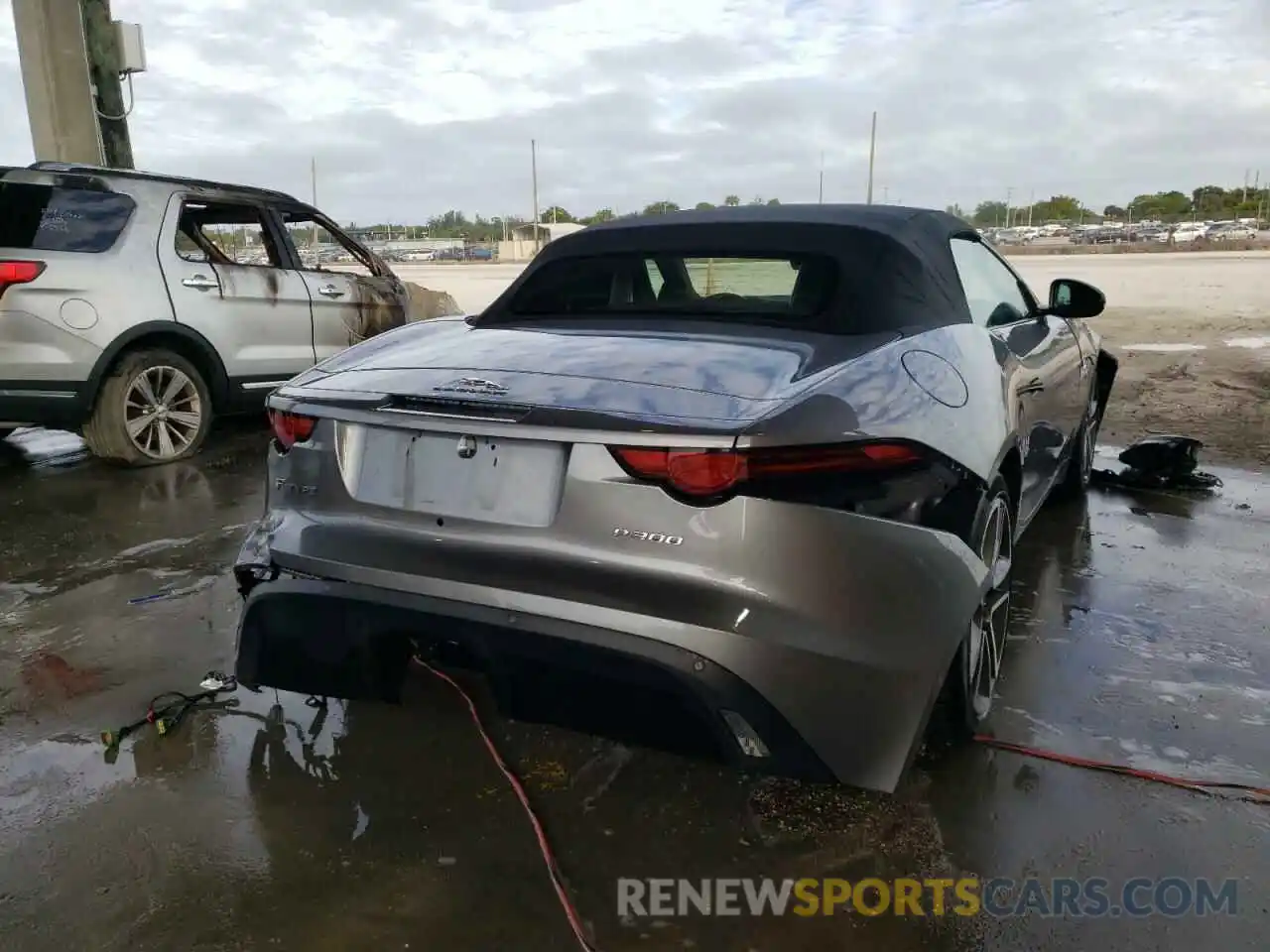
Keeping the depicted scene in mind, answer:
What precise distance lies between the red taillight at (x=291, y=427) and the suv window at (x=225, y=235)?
4526 mm

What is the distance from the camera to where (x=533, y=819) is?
248 cm

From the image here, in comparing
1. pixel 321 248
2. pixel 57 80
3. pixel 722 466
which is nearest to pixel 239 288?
pixel 321 248

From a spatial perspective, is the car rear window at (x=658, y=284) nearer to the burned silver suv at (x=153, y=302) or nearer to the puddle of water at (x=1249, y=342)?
the burned silver suv at (x=153, y=302)

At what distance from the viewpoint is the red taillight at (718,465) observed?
1997 mm

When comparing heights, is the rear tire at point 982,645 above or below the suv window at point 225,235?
below

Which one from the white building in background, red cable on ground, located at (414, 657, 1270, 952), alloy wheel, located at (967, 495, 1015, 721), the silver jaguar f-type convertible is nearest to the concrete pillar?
the silver jaguar f-type convertible

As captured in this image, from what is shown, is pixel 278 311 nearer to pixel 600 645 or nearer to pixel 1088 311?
pixel 1088 311

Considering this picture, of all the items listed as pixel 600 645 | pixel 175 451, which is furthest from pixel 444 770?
pixel 175 451

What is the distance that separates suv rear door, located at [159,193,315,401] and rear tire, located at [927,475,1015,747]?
5322 millimetres

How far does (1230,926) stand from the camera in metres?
2.12

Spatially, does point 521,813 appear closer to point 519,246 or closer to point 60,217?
point 60,217

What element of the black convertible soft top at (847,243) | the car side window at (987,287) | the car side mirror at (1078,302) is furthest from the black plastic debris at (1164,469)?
the black convertible soft top at (847,243)

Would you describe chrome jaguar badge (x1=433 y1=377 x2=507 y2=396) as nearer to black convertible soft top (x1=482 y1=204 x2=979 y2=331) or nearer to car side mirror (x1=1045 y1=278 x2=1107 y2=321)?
black convertible soft top (x1=482 y1=204 x2=979 y2=331)
